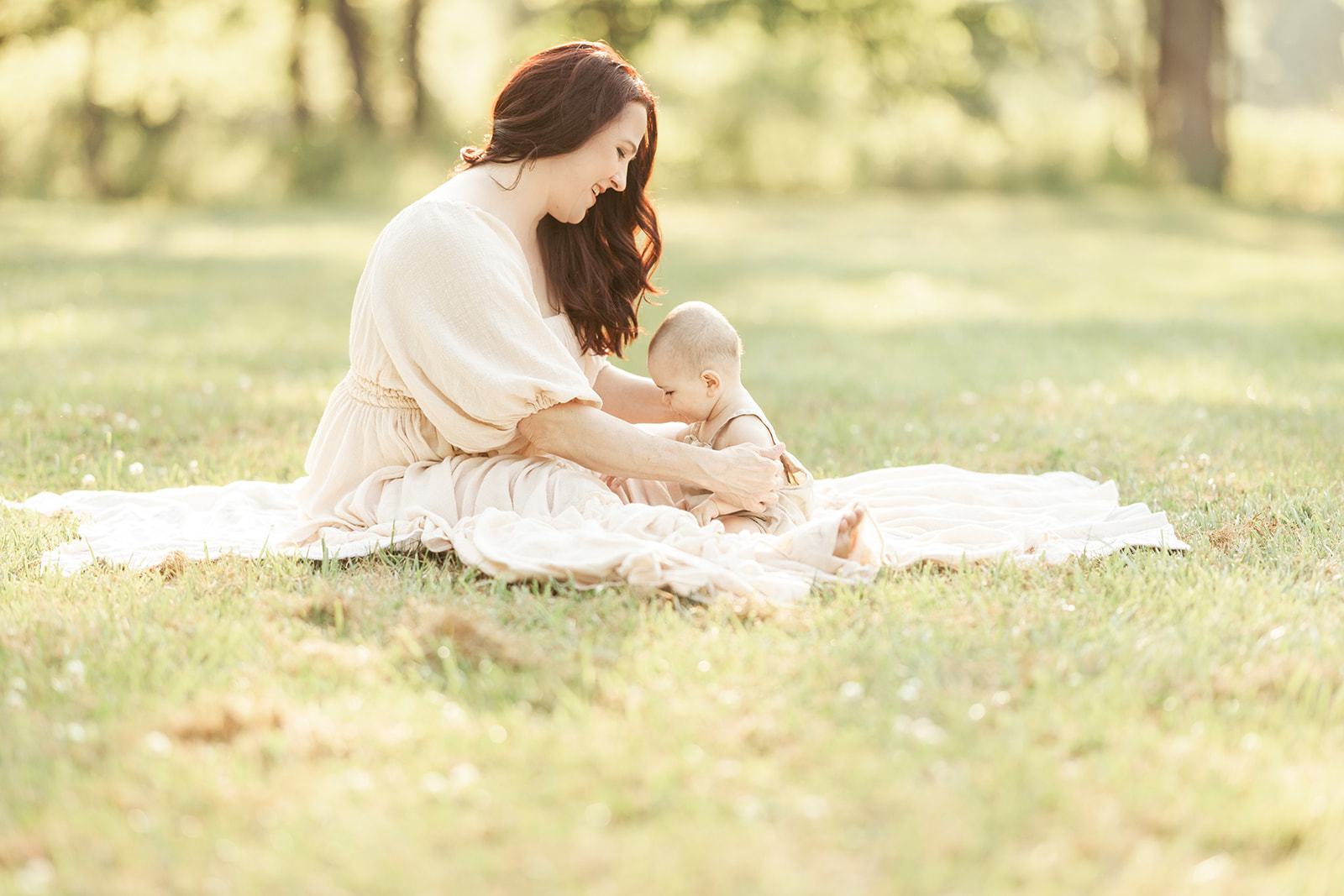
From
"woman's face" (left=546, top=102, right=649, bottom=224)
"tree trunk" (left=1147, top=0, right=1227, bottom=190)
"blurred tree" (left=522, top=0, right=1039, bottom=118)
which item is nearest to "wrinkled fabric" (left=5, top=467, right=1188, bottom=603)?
"woman's face" (left=546, top=102, right=649, bottom=224)

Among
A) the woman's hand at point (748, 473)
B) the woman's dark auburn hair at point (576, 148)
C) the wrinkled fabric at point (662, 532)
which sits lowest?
the wrinkled fabric at point (662, 532)

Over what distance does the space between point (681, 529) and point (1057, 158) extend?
19272mm

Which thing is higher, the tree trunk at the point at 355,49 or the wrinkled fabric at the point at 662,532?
the tree trunk at the point at 355,49

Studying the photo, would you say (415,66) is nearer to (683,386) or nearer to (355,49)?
(355,49)

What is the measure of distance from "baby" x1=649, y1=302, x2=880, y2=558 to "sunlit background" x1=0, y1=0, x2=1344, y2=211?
16.1m

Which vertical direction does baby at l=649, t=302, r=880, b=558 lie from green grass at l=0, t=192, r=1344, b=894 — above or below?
above

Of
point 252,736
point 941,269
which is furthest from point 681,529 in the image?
point 941,269

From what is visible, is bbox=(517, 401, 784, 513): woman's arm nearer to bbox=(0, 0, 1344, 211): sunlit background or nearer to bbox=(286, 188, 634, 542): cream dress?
bbox=(286, 188, 634, 542): cream dress

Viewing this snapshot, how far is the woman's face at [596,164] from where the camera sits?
12.1 feet

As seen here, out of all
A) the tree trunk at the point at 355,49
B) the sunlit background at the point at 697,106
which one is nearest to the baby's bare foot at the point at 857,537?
the sunlit background at the point at 697,106

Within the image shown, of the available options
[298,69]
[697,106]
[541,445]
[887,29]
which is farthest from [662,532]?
[298,69]

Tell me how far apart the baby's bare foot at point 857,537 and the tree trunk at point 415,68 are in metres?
20.3

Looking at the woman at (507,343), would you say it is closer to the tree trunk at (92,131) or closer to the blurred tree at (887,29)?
the tree trunk at (92,131)

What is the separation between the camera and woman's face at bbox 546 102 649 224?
12.1 ft
